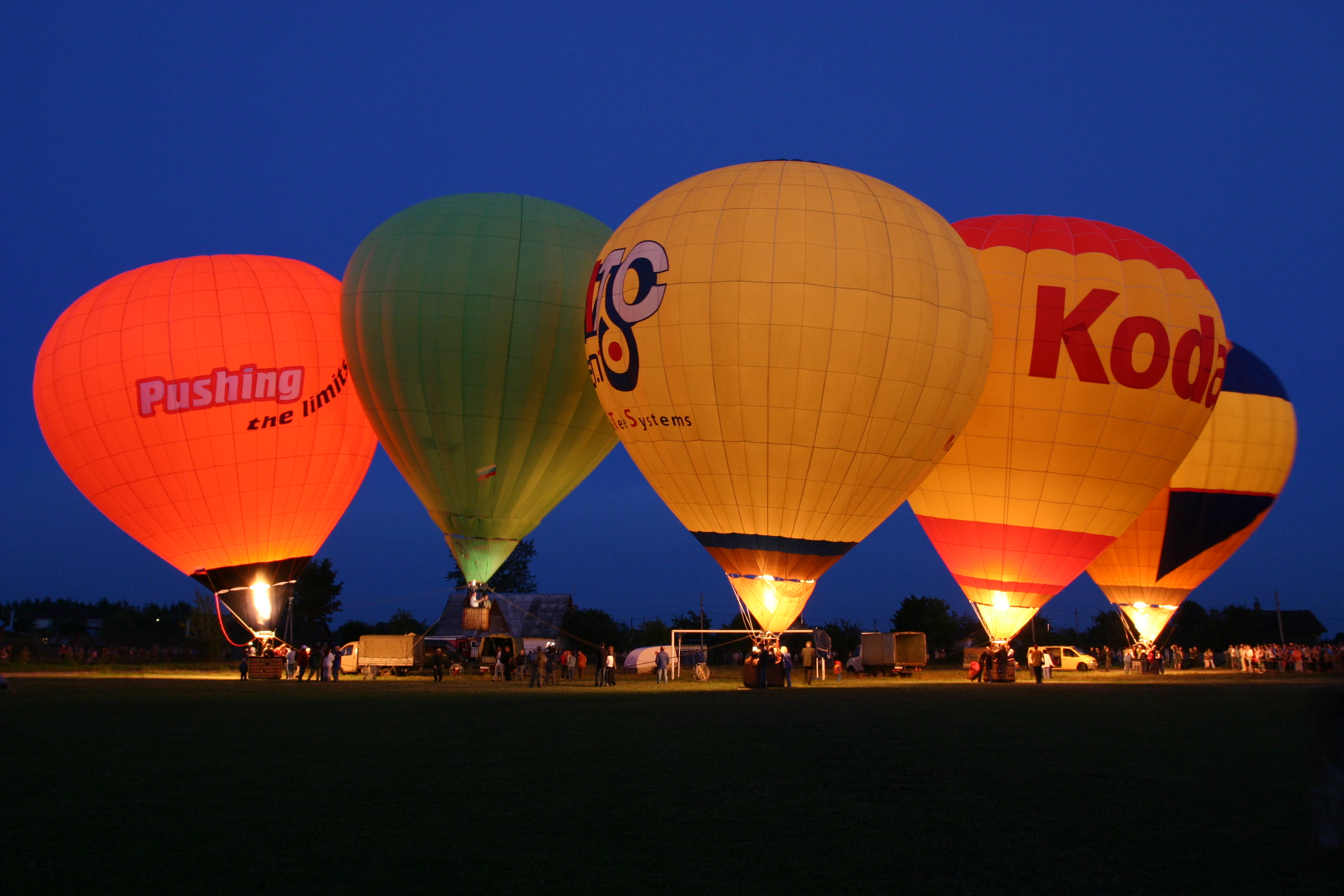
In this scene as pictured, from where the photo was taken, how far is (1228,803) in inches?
295

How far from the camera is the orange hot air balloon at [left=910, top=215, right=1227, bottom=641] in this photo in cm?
2217

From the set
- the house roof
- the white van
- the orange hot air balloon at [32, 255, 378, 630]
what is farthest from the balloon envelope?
the house roof

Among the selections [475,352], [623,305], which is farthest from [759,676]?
[475,352]

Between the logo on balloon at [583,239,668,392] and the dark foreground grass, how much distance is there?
818 centimetres

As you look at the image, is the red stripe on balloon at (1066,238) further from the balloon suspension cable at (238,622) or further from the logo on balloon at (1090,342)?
the balloon suspension cable at (238,622)

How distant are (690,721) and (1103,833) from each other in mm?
7008

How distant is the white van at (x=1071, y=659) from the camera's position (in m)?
34.0

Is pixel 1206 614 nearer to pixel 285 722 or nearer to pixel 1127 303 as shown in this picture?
pixel 1127 303

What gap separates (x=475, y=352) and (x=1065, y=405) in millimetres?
12359

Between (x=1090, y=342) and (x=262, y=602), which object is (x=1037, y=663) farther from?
(x=262, y=602)

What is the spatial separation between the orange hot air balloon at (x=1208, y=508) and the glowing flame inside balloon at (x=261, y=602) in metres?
Result: 21.0

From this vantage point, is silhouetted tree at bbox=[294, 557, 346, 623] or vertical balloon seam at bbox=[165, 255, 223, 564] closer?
vertical balloon seam at bbox=[165, 255, 223, 564]

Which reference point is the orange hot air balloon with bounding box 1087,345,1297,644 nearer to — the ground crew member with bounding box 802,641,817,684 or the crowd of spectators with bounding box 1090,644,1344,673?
the crowd of spectators with bounding box 1090,644,1344,673

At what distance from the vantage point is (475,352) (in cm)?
2414
